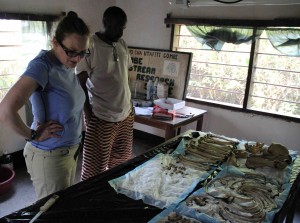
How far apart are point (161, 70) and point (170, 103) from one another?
27.2 inches

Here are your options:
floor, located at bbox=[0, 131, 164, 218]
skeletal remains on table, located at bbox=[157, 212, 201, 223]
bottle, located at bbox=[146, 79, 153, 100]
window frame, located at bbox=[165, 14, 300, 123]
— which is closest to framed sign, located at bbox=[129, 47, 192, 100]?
bottle, located at bbox=[146, 79, 153, 100]

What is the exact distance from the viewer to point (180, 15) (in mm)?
3570

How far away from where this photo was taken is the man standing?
199 cm

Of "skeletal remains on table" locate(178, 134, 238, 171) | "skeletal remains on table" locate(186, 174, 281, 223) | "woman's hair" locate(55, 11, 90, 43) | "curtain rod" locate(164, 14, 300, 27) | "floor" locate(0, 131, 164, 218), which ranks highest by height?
"curtain rod" locate(164, 14, 300, 27)

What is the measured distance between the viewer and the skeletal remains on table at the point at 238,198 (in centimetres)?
124

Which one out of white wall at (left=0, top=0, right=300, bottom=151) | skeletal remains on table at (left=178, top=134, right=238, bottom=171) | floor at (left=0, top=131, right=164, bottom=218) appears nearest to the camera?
skeletal remains on table at (left=178, top=134, right=238, bottom=171)

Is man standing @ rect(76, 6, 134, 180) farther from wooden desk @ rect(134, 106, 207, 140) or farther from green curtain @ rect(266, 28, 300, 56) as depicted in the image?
green curtain @ rect(266, 28, 300, 56)

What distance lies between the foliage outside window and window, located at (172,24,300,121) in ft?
5.28

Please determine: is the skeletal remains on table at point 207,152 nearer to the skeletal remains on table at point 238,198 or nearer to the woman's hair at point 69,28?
Result: the skeletal remains on table at point 238,198

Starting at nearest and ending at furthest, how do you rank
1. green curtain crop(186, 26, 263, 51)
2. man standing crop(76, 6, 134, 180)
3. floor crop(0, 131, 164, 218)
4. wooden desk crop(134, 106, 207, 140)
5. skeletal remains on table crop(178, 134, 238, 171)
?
skeletal remains on table crop(178, 134, 238, 171) → man standing crop(76, 6, 134, 180) → floor crop(0, 131, 164, 218) → wooden desk crop(134, 106, 207, 140) → green curtain crop(186, 26, 263, 51)

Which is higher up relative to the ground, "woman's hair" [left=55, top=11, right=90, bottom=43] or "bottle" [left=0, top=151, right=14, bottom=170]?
"woman's hair" [left=55, top=11, right=90, bottom=43]

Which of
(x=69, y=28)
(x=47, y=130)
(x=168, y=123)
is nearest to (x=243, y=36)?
(x=168, y=123)

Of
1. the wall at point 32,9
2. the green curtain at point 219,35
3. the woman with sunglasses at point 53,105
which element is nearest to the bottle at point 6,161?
the wall at point 32,9

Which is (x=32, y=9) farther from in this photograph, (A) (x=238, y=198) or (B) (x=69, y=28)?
(A) (x=238, y=198)
